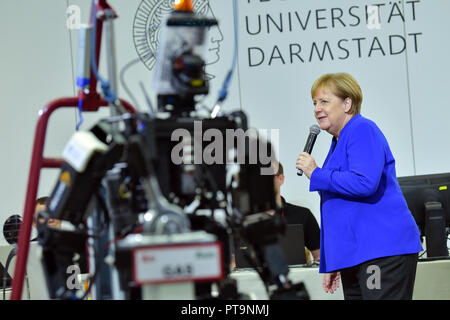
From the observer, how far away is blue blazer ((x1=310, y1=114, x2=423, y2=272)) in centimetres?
248

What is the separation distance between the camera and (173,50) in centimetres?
163

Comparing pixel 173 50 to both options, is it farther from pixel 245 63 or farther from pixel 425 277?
pixel 245 63

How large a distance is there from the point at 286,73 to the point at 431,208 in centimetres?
224

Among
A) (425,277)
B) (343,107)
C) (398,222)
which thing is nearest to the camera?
(398,222)

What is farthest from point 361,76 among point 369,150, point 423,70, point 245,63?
point 369,150

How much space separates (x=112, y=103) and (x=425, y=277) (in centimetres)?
239

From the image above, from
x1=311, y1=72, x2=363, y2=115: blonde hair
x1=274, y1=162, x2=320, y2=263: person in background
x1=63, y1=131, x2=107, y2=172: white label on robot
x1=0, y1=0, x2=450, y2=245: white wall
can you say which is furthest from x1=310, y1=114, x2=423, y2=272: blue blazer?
x1=0, y1=0, x2=450, y2=245: white wall

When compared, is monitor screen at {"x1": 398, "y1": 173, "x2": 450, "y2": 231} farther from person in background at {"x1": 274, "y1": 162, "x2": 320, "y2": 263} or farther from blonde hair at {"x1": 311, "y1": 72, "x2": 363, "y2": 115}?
blonde hair at {"x1": 311, "y1": 72, "x2": 363, "y2": 115}

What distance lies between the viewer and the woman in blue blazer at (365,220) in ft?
8.08

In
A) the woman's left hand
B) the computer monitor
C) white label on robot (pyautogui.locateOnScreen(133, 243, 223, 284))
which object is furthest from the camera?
the computer monitor

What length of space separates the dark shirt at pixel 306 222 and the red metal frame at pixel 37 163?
7.73 feet

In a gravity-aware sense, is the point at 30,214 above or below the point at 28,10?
below

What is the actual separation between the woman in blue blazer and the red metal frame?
1034 mm

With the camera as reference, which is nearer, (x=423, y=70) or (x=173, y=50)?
(x=173, y=50)
